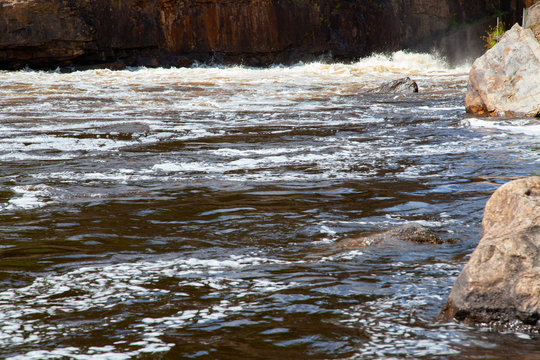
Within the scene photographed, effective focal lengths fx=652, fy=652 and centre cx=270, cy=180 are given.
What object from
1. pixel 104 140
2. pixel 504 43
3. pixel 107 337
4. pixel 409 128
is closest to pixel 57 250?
pixel 107 337

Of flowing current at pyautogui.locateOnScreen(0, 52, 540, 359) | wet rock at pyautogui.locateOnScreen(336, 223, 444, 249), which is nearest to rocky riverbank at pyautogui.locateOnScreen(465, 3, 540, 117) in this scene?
flowing current at pyautogui.locateOnScreen(0, 52, 540, 359)

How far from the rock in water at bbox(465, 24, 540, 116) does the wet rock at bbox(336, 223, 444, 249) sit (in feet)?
23.0

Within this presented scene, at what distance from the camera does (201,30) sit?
28.5 metres

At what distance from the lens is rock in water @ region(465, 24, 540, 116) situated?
34.9 feet

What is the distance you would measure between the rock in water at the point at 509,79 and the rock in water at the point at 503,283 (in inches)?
316

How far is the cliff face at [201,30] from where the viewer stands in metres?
26.2

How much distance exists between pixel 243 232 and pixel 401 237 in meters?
1.13

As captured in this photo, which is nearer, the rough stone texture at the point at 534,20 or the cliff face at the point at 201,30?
the rough stone texture at the point at 534,20

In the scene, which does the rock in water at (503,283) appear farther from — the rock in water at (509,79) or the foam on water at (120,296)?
the rock in water at (509,79)

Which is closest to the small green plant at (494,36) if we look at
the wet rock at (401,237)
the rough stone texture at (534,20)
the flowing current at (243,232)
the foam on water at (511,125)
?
the rough stone texture at (534,20)

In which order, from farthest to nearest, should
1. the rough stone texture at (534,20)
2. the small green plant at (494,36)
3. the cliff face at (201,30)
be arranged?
the cliff face at (201,30) < the small green plant at (494,36) < the rough stone texture at (534,20)

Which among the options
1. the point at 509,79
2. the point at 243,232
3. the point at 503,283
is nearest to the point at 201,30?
the point at 509,79

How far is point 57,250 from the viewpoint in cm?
427

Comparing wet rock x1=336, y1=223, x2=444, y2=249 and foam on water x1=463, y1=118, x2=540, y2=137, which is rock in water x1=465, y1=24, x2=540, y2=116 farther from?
wet rock x1=336, y1=223, x2=444, y2=249
